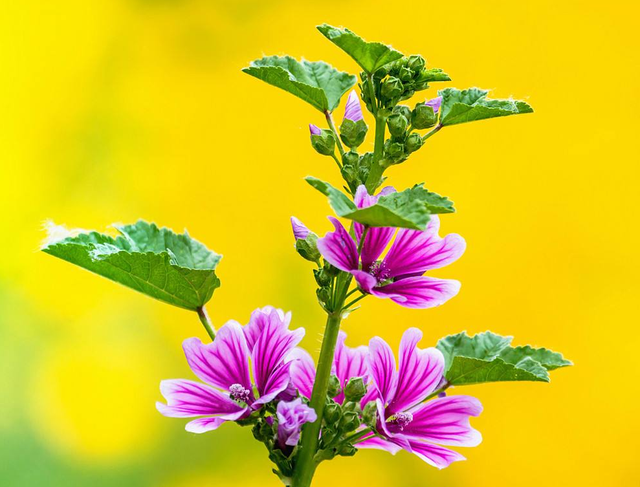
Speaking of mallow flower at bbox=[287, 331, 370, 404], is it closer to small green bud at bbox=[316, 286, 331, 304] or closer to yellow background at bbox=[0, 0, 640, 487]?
small green bud at bbox=[316, 286, 331, 304]

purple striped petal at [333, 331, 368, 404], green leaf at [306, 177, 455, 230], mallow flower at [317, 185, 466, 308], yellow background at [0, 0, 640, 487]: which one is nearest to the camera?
green leaf at [306, 177, 455, 230]

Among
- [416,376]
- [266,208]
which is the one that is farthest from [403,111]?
[266,208]

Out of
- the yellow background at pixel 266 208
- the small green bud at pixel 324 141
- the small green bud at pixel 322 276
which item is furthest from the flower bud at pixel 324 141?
the yellow background at pixel 266 208

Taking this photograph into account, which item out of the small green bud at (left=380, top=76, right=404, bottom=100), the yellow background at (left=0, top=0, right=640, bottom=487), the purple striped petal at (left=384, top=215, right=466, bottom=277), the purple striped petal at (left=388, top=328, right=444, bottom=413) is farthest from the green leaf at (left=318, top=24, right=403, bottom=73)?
the yellow background at (left=0, top=0, right=640, bottom=487)

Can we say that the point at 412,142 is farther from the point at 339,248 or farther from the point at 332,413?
the point at 332,413

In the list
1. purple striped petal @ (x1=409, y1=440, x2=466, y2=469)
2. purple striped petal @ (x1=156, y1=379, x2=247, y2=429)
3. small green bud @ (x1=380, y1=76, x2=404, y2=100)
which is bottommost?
purple striped petal @ (x1=409, y1=440, x2=466, y2=469)

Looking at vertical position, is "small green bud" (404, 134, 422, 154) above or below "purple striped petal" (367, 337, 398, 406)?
above

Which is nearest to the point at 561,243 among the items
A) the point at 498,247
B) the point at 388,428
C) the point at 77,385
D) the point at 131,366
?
the point at 498,247

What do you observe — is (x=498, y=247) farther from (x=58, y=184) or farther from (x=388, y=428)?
(x=388, y=428)
